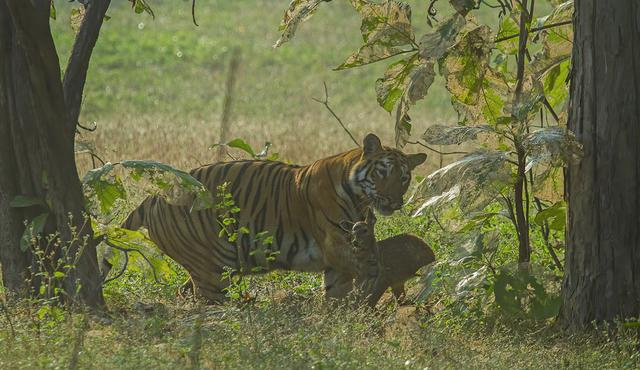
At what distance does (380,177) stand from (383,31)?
110cm

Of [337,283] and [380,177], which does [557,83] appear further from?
[337,283]

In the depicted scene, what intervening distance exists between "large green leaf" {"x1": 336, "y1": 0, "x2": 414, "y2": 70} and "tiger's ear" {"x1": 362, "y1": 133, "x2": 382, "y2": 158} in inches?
31.0

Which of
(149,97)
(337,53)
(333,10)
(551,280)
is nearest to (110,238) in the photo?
(551,280)

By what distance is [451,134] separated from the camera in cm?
715

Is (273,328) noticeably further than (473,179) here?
No

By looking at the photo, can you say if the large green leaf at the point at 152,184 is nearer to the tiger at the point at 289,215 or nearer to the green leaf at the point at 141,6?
the tiger at the point at 289,215

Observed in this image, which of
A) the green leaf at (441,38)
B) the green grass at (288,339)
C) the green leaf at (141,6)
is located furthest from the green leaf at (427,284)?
the green leaf at (141,6)

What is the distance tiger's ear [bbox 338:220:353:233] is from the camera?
325 inches

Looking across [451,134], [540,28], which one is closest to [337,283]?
[451,134]

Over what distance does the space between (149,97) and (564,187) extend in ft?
61.6

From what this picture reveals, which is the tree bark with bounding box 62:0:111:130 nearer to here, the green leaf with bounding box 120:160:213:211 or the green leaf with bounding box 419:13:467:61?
the green leaf with bounding box 120:160:213:211

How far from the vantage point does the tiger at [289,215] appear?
8.37m

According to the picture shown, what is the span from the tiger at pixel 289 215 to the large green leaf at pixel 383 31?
0.86 metres

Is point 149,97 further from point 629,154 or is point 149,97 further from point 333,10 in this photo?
point 629,154
